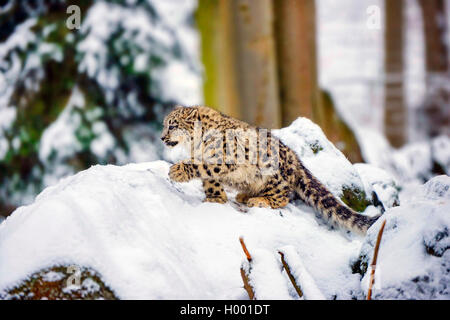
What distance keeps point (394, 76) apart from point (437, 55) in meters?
1.22

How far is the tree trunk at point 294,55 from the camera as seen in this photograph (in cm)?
834

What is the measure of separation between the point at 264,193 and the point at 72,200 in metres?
1.66

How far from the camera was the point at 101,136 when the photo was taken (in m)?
8.41

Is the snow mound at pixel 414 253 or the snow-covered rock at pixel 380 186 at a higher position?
the snow mound at pixel 414 253

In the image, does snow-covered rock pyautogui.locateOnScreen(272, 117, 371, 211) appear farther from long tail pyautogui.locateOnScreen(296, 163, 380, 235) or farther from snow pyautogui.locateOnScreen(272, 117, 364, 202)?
long tail pyautogui.locateOnScreen(296, 163, 380, 235)

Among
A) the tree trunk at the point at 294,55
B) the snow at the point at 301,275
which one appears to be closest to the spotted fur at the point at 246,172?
the snow at the point at 301,275

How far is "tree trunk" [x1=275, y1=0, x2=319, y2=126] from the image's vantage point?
834 cm

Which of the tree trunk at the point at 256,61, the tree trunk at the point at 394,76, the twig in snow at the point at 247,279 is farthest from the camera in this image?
the tree trunk at the point at 394,76

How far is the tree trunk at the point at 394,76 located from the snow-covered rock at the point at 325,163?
9941 millimetres

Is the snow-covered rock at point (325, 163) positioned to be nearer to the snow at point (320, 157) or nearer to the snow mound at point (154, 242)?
the snow at point (320, 157)

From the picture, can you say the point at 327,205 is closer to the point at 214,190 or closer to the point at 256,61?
the point at 214,190

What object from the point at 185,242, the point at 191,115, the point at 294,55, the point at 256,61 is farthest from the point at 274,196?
the point at 294,55

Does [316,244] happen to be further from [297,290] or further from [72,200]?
[72,200]

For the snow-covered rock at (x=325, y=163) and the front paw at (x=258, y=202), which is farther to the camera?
the snow-covered rock at (x=325, y=163)
